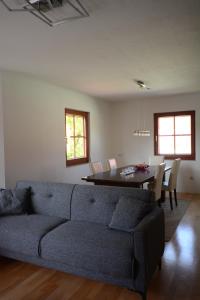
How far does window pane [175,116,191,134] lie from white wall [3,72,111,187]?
247cm

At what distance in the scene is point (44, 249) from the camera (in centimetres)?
245

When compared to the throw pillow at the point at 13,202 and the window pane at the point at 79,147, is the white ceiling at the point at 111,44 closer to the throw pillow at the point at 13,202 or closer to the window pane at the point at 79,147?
the window pane at the point at 79,147

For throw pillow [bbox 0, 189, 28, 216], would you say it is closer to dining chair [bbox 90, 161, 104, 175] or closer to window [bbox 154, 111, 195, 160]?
dining chair [bbox 90, 161, 104, 175]

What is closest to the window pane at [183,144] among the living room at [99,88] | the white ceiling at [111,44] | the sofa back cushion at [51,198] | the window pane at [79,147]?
the living room at [99,88]

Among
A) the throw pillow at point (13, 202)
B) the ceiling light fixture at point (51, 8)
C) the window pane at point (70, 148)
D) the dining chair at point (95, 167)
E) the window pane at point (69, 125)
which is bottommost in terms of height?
the throw pillow at point (13, 202)

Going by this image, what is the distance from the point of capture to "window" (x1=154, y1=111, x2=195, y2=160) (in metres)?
6.23

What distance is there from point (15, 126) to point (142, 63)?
7.10 ft

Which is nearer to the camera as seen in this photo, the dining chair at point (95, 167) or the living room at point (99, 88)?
the living room at point (99, 88)

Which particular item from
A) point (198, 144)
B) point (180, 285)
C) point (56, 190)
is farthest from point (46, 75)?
point (198, 144)

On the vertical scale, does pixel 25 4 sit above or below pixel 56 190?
above

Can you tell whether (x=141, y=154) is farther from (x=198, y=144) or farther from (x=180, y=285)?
(x=180, y=285)

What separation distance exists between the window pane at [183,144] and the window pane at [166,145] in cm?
13

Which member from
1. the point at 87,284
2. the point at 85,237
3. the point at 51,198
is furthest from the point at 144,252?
the point at 51,198

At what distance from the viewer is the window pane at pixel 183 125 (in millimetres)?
6270
